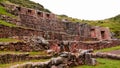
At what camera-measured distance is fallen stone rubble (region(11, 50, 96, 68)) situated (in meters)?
12.8

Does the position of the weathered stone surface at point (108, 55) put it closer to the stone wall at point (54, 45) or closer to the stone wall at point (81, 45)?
the stone wall at point (54, 45)

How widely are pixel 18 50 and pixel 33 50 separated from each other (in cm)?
102

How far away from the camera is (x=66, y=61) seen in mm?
13875

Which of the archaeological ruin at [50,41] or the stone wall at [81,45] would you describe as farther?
the stone wall at [81,45]

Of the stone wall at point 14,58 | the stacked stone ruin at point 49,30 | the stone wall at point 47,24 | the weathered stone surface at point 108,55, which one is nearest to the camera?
the stone wall at point 14,58

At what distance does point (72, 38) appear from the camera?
87.6 ft

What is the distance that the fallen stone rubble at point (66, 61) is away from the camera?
41.9 feet

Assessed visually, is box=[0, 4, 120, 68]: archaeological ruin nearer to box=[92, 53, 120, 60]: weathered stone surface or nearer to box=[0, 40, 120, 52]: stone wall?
box=[0, 40, 120, 52]: stone wall

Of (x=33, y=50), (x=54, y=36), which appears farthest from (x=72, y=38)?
(x=33, y=50)

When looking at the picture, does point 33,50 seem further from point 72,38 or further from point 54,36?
point 72,38

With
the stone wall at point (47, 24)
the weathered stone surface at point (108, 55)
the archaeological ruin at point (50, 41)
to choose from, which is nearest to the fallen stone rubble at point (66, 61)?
the archaeological ruin at point (50, 41)

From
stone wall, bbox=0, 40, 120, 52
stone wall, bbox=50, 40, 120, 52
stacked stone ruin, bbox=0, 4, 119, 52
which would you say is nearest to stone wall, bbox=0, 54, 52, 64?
stone wall, bbox=0, 40, 120, 52

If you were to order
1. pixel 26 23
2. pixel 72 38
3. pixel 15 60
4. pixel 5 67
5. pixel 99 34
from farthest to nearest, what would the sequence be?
1. pixel 99 34
2. pixel 26 23
3. pixel 72 38
4. pixel 15 60
5. pixel 5 67

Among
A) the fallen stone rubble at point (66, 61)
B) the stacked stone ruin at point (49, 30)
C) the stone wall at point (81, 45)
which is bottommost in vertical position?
the fallen stone rubble at point (66, 61)
